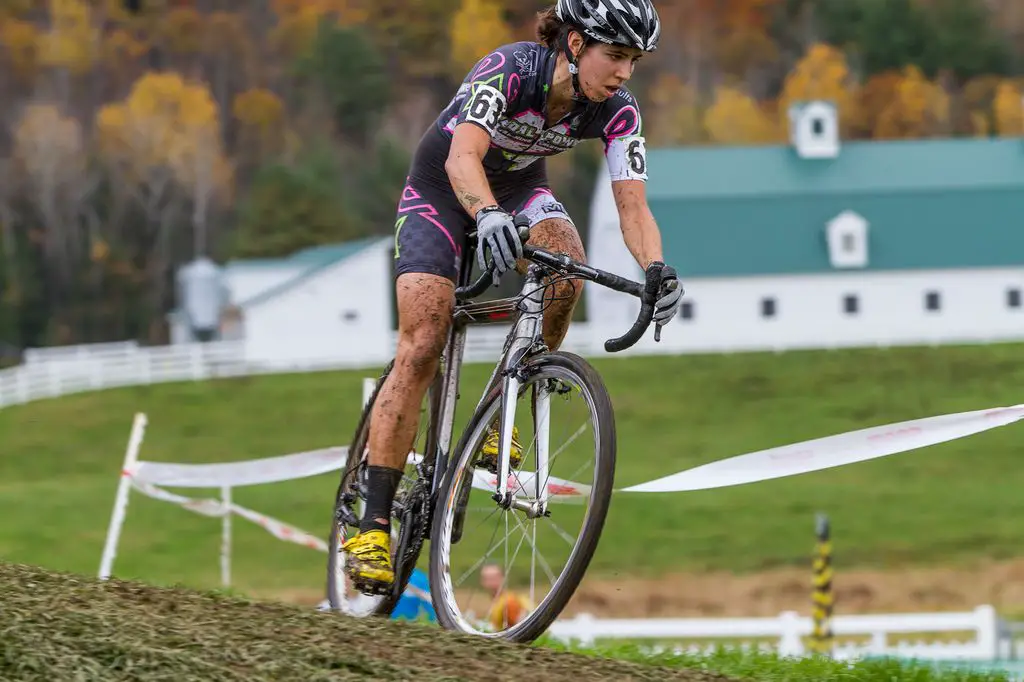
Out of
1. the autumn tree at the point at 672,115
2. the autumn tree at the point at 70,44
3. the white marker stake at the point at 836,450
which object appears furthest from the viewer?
the autumn tree at the point at 70,44

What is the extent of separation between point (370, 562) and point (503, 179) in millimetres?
1648

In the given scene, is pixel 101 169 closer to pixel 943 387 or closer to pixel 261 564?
pixel 943 387

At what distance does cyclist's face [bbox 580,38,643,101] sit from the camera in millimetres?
5848

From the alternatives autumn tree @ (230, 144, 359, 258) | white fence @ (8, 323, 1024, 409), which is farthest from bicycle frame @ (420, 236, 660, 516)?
autumn tree @ (230, 144, 359, 258)

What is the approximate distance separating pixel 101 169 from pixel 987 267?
51.6 m

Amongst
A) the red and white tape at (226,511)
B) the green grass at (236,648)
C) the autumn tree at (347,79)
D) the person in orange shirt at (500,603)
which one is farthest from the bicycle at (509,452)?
the autumn tree at (347,79)

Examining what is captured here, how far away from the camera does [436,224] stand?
20.9 ft

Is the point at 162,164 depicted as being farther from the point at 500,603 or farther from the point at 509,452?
the point at 509,452

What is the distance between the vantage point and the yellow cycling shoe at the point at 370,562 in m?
6.30

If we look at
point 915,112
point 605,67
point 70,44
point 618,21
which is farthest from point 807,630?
point 70,44

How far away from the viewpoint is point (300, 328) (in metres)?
67.7

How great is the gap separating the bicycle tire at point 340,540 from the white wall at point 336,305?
60.0 metres

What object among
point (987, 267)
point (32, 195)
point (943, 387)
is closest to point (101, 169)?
point (32, 195)

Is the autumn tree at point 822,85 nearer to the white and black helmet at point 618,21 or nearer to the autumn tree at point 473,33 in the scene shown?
the autumn tree at point 473,33
